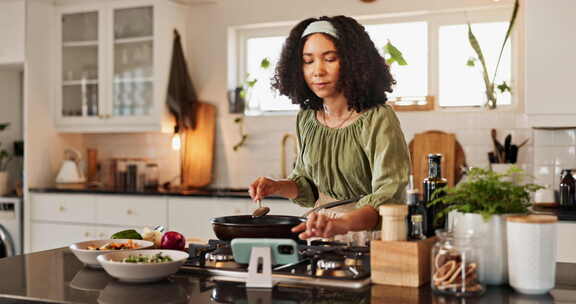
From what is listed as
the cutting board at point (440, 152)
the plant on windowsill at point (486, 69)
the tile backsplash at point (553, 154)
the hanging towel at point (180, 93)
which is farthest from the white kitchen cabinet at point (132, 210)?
the tile backsplash at point (553, 154)

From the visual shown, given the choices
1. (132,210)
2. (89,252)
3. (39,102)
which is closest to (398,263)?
(89,252)

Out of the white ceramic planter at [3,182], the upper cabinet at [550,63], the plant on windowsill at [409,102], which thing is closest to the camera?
the upper cabinet at [550,63]

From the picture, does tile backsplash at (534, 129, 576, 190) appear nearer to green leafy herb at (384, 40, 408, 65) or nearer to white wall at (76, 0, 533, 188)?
white wall at (76, 0, 533, 188)

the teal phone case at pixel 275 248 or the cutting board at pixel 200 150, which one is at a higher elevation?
the cutting board at pixel 200 150

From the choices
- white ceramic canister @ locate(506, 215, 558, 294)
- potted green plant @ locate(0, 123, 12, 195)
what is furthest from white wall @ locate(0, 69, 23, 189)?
white ceramic canister @ locate(506, 215, 558, 294)

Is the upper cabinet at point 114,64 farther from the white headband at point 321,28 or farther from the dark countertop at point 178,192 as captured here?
the white headband at point 321,28

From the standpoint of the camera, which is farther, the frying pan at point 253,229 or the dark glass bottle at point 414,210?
the frying pan at point 253,229

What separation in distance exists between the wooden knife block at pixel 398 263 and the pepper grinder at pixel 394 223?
0.7 inches

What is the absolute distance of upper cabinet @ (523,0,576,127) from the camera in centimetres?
391

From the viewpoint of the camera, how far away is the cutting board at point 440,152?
4.46 m

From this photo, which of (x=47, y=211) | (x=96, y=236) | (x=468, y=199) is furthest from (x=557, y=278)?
(x=47, y=211)

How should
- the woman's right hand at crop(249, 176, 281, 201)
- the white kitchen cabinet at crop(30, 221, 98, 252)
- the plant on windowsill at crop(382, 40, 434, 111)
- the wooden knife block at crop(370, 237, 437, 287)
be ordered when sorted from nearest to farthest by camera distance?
the wooden knife block at crop(370, 237, 437, 287) → the woman's right hand at crop(249, 176, 281, 201) → the plant on windowsill at crop(382, 40, 434, 111) → the white kitchen cabinet at crop(30, 221, 98, 252)

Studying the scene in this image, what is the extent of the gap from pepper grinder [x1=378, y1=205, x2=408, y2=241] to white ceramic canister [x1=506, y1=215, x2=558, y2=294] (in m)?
0.27

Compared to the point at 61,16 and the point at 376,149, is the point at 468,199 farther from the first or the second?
the point at 61,16
